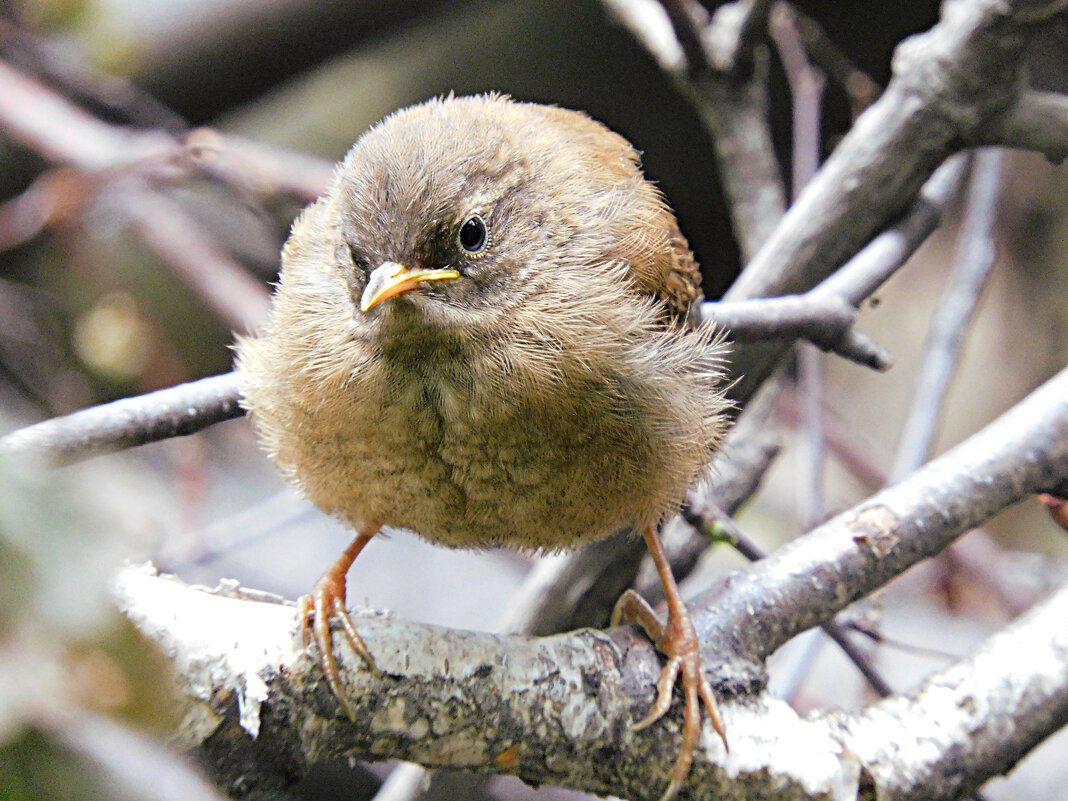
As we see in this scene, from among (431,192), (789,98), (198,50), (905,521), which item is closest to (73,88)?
(198,50)

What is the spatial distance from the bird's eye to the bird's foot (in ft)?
3.05

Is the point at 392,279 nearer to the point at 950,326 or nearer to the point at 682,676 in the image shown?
the point at 682,676

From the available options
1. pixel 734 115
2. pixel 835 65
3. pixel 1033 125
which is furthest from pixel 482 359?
pixel 835 65

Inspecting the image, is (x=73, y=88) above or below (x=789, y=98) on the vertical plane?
below

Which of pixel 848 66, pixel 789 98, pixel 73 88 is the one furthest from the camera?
pixel 73 88

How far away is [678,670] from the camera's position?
2.10 m

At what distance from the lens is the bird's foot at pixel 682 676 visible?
1.97 meters

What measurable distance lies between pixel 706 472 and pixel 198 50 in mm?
3983

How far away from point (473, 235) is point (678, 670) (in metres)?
1.05

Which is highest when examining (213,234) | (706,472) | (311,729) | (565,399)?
(565,399)

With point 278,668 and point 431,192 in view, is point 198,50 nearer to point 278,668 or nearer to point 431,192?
point 431,192

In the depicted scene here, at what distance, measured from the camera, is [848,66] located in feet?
13.6

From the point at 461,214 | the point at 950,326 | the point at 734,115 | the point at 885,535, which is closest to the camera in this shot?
the point at 461,214

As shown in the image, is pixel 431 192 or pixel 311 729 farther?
pixel 431 192
